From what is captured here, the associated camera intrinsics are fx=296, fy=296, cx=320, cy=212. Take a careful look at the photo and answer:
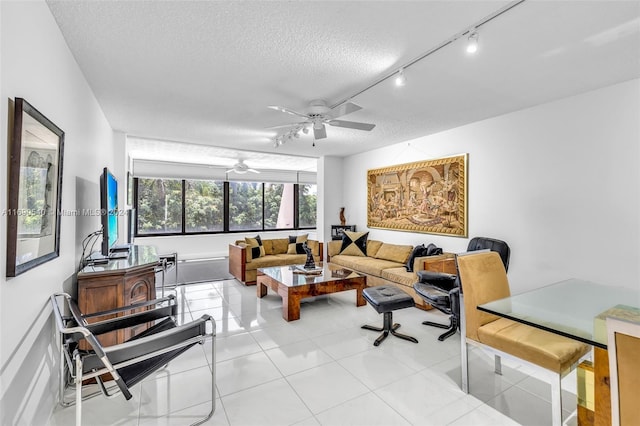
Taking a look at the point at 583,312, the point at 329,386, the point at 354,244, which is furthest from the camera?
the point at 354,244

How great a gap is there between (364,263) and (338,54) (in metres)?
3.59

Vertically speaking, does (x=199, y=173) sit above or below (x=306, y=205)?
above

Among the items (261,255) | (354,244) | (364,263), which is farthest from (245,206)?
(364,263)

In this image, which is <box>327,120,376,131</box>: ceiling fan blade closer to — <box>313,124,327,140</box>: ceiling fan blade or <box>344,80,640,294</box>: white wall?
<box>313,124,327,140</box>: ceiling fan blade

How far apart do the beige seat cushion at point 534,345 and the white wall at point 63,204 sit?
268 centimetres

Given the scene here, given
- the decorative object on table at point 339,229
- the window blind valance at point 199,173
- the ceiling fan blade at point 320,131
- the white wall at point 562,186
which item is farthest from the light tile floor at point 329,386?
the window blind valance at point 199,173

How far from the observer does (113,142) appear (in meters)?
4.67

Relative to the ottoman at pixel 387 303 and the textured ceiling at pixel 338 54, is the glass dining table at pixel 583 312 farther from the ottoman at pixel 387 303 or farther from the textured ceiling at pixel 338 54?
the textured ceiling at pixel 338 54

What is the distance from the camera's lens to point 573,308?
189cm

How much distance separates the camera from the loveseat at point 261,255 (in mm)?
5336

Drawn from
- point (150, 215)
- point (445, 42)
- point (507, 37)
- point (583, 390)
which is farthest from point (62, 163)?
point (150, 215)

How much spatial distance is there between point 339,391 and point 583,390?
1502mm

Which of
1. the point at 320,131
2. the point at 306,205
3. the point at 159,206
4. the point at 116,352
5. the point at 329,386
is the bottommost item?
the point at 329,386

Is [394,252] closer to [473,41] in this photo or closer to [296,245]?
[296,245]
